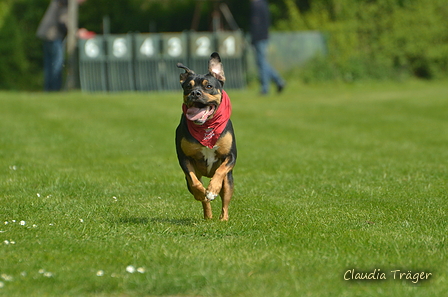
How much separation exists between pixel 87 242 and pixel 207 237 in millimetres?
971

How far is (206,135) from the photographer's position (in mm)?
6633

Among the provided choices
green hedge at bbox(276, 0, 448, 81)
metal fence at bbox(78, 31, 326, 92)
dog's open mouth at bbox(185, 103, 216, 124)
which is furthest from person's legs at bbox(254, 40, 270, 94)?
dog's open mouth at bbox(185, 103, 216, 124)

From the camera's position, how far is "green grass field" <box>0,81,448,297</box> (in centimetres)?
499

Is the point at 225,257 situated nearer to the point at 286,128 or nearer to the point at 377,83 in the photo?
the point at 286,128

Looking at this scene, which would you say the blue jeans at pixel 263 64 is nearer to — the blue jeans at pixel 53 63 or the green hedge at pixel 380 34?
the green hedge at pixel 380 34

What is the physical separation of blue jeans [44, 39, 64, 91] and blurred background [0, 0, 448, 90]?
13.0ft

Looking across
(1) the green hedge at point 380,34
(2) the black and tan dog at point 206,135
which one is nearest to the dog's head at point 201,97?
(2) the black and tan dog at point 206,135

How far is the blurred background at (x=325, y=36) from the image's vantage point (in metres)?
23.9

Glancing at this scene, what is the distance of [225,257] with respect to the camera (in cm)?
555

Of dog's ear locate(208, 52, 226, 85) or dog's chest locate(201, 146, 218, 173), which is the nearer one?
dog's chest locate(201, 146, 218, 173)

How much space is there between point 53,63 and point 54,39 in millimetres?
658

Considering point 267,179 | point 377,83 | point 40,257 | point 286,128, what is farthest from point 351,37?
point 40,257

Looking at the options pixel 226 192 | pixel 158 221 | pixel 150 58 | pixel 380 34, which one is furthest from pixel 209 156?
pixel 380 34

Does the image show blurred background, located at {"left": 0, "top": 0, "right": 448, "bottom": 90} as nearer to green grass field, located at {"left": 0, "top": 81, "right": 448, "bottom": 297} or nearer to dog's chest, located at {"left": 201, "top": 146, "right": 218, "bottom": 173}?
green grass field, located at {"left": 0, "top": 81, "right": 448, "bottom": 297}
